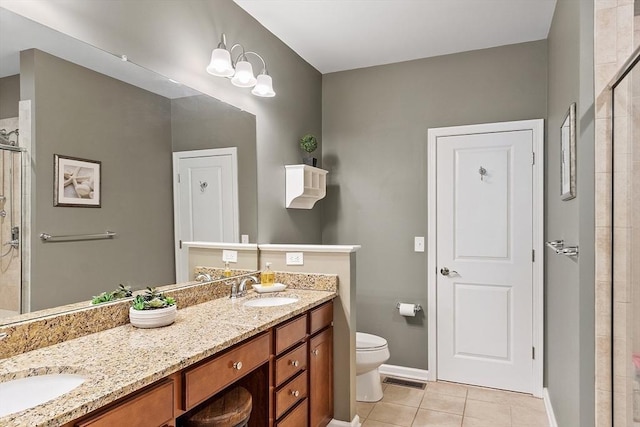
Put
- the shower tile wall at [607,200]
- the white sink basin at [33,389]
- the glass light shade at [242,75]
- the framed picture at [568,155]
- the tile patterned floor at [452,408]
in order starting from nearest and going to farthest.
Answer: the white sink basin at [33,389], the shower tile wall at [607,200], the framed picture at [568,155], the glass light shade at [242,75], the tile patterned floor at [452,408]

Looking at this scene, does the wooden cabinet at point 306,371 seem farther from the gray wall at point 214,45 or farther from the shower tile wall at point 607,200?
the shower tile wall at point 607,200

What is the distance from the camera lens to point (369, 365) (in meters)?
2.80

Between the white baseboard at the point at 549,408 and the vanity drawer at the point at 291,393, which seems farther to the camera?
the white baseboard at the point at 549,408

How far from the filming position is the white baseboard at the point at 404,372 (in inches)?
131

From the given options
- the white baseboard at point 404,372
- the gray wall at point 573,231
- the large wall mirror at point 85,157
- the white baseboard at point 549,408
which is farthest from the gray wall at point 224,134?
→ the white baseboard at point 549,408

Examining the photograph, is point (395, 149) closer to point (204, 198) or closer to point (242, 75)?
point (242, 75)

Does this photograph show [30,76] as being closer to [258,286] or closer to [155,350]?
[155,350]

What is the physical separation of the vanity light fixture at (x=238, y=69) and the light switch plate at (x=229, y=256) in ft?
3.35

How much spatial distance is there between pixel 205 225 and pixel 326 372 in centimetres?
113

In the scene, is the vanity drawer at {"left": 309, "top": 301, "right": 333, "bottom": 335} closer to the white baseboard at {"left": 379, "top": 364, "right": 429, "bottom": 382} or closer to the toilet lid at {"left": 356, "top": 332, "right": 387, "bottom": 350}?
the toilet lid at {"left": 356, "top": 332, "right": 387, "bottom": 350}

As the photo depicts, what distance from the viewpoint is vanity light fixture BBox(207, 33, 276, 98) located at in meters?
2.20

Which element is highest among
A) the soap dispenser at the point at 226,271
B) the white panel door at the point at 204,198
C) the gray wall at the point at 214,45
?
the gray wall at the point at 214,45

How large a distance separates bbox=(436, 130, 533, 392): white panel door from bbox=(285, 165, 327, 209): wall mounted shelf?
1.04 metres

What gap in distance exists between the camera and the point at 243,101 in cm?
263
